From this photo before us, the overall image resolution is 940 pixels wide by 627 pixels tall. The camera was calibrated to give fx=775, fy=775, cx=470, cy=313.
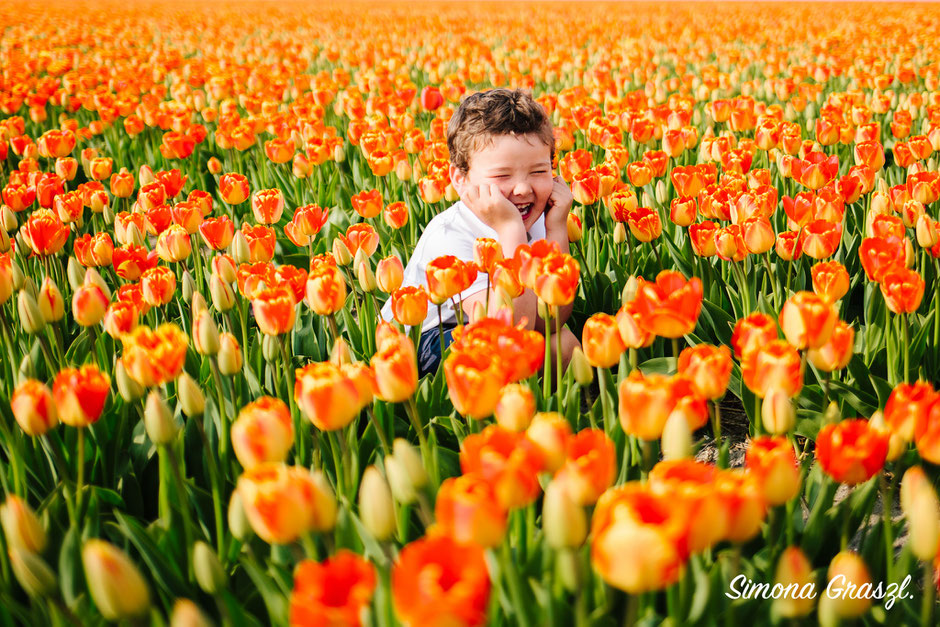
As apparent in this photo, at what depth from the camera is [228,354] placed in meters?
1.55

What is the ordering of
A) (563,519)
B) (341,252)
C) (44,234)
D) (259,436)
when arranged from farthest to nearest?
(44,234)
(341,252)
(259,436)
(563,519)

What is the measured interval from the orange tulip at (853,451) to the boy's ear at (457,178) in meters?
1.86

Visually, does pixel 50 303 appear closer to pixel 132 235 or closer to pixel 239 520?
pixel 132 235

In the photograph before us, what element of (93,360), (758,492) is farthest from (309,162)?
(758,492)

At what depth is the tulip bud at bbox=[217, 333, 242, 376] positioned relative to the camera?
5.07 ft

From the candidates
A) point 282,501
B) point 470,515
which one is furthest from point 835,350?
point 282,501

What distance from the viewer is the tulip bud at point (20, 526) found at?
1.05 meters

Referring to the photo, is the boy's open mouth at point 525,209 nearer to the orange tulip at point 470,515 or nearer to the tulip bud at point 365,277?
the tulip bud at point 365,277

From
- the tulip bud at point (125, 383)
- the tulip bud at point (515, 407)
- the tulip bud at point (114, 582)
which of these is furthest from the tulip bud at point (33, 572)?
the tulip bud at point (515, 407)

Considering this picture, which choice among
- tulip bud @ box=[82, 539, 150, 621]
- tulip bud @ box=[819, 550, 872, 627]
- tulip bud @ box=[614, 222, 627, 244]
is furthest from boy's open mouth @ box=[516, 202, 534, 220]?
tulip bud @ box=[82, 539, 150, 621]

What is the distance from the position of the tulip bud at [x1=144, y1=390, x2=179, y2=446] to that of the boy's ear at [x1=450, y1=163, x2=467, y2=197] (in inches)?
66.8

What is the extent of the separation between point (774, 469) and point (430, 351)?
5.06 ft

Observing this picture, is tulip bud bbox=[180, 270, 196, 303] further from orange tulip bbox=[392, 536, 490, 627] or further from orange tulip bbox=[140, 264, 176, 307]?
orange tulip bbox=[392, 536, 490, 627]

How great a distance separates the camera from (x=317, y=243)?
334cm
